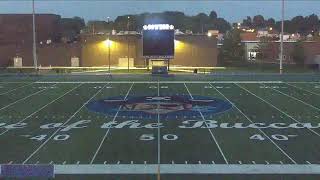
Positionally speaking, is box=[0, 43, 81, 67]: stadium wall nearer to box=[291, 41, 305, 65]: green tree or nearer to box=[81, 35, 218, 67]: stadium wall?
box=[81, 35, 218, 67]: stadium wall

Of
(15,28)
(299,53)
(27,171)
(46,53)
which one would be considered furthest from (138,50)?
(27,171)

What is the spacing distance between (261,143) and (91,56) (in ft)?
175

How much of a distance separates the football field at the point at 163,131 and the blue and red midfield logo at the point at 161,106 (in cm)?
5

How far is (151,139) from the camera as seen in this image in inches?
787

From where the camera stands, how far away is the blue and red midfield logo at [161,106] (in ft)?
85.8

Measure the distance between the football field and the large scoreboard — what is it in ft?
73.8

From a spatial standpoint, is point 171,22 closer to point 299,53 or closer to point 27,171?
point 299,53

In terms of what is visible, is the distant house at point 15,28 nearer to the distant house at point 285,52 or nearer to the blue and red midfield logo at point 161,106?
the distant house at point 285,52

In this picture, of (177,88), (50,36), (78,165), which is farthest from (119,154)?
(50,36)

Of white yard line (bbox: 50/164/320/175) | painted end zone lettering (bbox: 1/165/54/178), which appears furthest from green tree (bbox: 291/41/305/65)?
painted end zone lettering (bbox: 1/165/54/178)

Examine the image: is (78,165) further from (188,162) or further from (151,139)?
(151,139)

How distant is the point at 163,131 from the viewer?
21656mm

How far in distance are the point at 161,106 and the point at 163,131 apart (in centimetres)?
703

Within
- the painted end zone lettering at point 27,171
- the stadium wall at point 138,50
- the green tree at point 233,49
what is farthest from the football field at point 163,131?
the green tree at point 233,49
